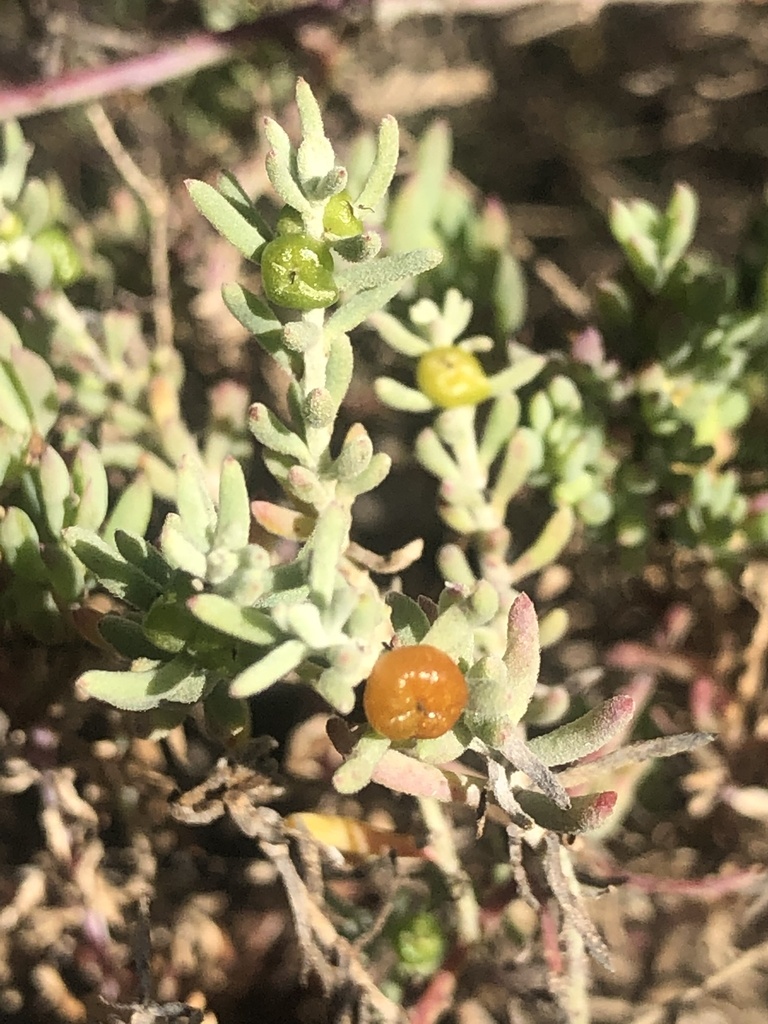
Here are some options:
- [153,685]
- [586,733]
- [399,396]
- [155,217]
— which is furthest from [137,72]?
[586,733]

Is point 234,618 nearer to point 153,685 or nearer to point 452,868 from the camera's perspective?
point 153,685

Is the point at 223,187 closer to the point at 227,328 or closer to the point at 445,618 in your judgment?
the point at 445,618

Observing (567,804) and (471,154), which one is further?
(471,154)

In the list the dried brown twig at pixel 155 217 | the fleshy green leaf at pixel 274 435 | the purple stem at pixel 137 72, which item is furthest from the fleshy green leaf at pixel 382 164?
the purple stem at pixel 137 72

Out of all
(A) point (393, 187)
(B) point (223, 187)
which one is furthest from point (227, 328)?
(B) point (223, 187)

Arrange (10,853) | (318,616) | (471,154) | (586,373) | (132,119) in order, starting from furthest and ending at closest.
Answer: (471,154) < (132,119) < (10,853) < (586,373) < (318,616)

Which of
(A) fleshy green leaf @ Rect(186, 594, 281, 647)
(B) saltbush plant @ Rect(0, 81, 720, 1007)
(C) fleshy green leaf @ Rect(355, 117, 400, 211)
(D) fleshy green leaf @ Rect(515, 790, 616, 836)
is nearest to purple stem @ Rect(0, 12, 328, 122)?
(B) saltbush plant @ Rect(0, 81, 720, 1007)
